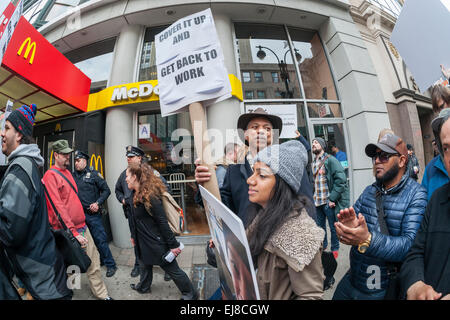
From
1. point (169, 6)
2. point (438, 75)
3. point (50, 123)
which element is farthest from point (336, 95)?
point (50, 123)

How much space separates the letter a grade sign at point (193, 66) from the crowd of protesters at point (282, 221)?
50 cm

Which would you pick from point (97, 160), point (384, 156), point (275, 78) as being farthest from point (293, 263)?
point (275, 78)

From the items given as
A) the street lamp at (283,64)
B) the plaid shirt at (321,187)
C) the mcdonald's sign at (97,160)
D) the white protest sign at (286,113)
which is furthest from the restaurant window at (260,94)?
the mcdonald's sign at (97,160)

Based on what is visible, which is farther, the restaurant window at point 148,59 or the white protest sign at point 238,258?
the restaurant window at point 148,59

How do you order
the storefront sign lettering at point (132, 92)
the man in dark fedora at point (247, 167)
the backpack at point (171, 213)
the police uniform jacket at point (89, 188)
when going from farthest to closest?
the storefront sign lettering at point (132, 92) → the police uniform jacket at point (89, 188) → the backpack at point (171, 213) → the man in dark fedora at point (247, 167)

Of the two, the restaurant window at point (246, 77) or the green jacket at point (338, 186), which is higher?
the restaurant window at point (246, 77)

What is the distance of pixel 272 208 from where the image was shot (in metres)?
1.04

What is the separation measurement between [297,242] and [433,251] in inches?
29.9

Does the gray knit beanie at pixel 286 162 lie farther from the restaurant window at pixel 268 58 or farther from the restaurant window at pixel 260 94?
the restaurant window at pixel 268 58

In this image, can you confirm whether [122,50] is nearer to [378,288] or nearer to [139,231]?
[139,231]

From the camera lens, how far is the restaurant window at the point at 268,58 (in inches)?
218

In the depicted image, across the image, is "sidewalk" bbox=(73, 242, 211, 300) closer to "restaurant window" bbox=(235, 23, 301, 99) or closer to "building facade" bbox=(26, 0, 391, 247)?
"building facade" bbox=(26, 0, 391, 247)

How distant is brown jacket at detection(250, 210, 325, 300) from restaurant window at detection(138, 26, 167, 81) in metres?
5.38
